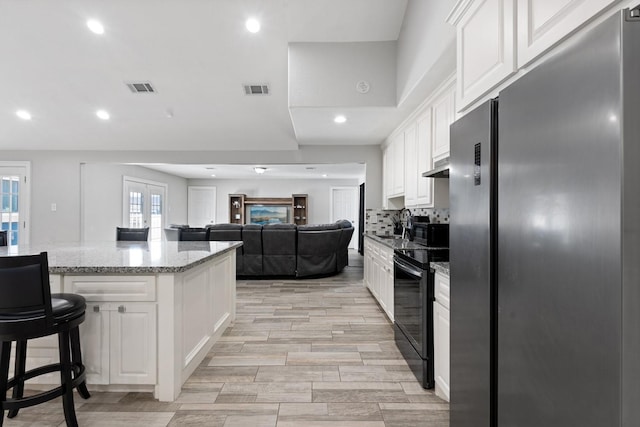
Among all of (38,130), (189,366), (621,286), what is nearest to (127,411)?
(189,366)

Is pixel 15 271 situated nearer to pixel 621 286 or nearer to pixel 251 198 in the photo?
pixel 621 286

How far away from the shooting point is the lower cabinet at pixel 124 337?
2.03m

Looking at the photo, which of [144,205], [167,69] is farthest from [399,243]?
[144,205]

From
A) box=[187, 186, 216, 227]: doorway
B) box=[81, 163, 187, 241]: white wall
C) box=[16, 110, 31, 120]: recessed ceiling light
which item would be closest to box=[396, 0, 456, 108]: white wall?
box=[16, 110, 31, 120]: recessed ceiling light

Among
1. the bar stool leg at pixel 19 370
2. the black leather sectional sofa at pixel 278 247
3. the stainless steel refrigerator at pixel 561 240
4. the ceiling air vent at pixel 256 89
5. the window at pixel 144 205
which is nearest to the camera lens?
the stainless steel refrigerator at pixel 561 240

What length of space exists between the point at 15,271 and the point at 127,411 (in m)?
1.04

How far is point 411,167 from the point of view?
3.61 m

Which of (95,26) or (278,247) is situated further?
(278,247)

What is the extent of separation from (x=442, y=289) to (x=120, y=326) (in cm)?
204

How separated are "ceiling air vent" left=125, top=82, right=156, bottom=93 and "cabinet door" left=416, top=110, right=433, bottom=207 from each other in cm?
368

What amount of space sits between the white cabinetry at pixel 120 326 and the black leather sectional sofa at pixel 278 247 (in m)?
3.49

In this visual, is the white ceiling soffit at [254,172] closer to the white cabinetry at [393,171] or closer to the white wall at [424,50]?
the white cabinetry at [393,171]

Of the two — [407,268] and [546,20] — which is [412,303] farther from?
[546,20]

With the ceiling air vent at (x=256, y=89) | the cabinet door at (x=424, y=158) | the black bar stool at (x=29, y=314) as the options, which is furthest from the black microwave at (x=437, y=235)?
the ceiling air vent at (x=256, y=89)
